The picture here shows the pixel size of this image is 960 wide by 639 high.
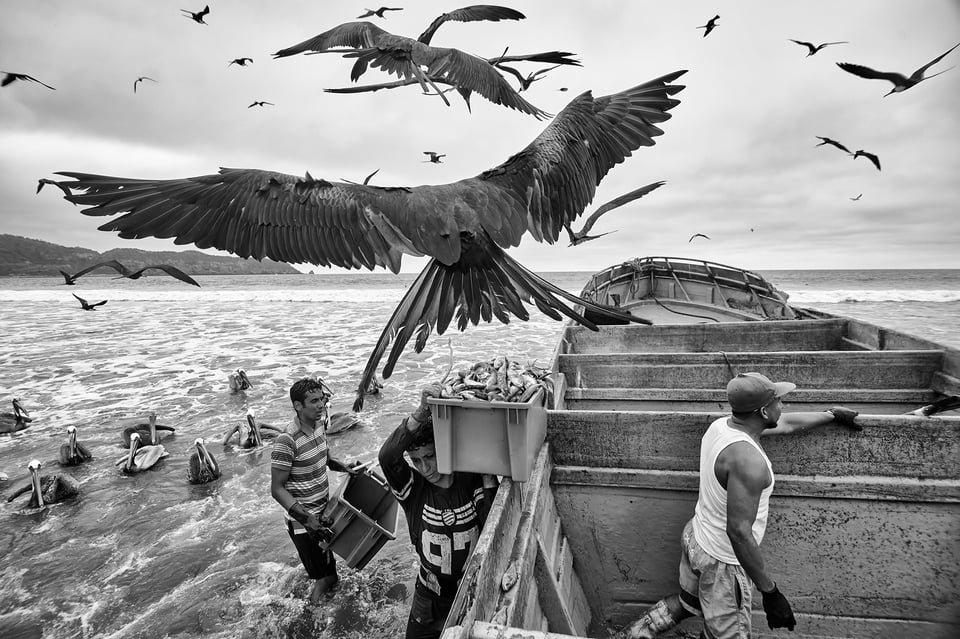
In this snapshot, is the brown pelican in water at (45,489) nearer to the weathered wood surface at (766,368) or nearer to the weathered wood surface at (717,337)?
the weathered wood surface at (766,368)

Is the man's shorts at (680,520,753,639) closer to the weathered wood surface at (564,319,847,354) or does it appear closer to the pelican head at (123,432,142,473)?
the weathered wood surface at (564,319,847,354)

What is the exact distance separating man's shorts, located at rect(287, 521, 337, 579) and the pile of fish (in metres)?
1.86

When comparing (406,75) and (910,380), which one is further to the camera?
(910,380)

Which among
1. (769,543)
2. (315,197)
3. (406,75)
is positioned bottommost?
(769,543)

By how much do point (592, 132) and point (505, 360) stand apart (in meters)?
1.73

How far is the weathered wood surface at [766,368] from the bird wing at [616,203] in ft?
6.74

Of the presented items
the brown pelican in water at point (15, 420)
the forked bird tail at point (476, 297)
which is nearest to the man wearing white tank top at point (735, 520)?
the forked bird tail at point (476, 297)

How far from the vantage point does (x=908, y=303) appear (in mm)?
25844

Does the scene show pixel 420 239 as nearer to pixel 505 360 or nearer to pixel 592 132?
pixel 505 360

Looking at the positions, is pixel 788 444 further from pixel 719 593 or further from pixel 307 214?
pixel 307 214

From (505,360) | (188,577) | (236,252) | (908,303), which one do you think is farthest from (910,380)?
(908,303)

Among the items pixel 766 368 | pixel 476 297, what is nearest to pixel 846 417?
pixel 766 368

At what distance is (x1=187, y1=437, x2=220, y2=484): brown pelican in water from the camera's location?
17.4 ft

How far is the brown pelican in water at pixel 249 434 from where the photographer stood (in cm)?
623
